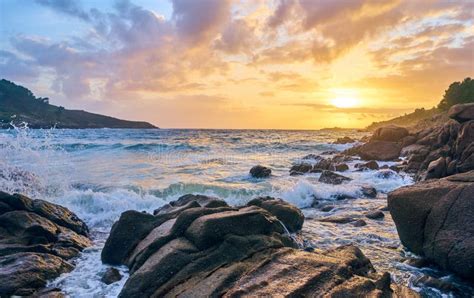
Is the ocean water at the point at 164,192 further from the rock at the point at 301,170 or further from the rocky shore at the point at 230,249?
the rock at the point at 301,170

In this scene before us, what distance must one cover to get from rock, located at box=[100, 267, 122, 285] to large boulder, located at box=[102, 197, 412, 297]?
0.37m

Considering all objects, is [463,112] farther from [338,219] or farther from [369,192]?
[338,219]

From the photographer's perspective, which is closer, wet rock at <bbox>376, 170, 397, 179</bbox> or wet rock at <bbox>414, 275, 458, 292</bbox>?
wet rock at <bbox>414, 275, 458, 292</bbox>

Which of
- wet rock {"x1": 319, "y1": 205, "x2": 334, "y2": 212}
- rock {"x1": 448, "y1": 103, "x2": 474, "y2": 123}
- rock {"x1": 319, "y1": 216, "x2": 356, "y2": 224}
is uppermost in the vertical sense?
rock {"x1": 448, "y1": 103, "x2": 474, "y2": 123}

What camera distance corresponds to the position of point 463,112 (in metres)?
20.8

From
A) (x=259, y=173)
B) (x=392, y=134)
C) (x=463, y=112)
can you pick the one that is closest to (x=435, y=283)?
(x=463, y=112)

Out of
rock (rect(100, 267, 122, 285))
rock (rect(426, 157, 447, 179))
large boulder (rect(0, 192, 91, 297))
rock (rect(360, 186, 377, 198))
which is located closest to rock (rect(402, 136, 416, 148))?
rock (rect(426, 157, 447, 179))

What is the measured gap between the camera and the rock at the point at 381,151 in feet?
114

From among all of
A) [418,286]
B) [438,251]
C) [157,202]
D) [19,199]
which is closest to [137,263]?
[19,199]

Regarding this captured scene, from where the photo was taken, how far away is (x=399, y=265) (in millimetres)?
8406

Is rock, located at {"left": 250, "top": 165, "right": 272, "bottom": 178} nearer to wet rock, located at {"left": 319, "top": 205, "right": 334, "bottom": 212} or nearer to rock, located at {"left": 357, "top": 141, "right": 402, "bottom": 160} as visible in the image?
wet rock, located at {"left": 319, "top": 205, "right": 334, "bottom": 212}

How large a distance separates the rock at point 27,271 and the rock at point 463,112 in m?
21.8

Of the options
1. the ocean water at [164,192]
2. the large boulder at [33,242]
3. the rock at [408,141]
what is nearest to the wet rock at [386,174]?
the ocean water at [164,192]

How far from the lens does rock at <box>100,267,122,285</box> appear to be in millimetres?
7732
